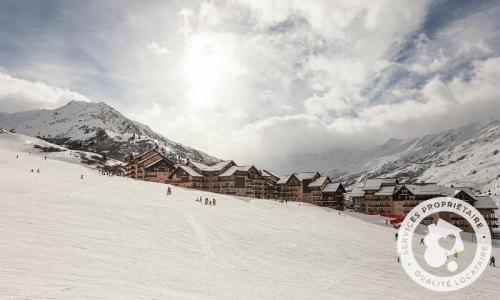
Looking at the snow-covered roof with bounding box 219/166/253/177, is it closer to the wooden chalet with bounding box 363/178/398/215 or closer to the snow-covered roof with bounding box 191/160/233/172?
the snow-covered roof with bounding box 191/160/233/172

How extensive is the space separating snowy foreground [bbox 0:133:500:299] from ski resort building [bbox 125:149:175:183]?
221 ft

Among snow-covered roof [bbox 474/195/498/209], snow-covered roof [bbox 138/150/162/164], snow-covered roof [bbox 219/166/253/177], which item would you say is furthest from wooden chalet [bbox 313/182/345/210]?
snow-covered roof [bbox 138/150/162/164]

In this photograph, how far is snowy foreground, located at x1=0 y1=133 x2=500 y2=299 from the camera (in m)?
16.6

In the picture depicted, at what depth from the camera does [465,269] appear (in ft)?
127

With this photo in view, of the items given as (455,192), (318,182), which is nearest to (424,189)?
(455,192)

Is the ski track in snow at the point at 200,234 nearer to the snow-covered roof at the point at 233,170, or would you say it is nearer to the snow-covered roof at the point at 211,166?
the snow-covered roof at the point at 233,170

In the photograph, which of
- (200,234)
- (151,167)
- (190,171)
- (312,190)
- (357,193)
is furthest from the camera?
(357,193)

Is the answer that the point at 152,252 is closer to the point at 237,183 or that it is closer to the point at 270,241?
the point at 270,241

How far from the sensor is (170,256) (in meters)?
23.7

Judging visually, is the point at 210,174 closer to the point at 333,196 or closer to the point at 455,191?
the point at 333,196

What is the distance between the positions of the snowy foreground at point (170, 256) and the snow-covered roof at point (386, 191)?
7278 cm

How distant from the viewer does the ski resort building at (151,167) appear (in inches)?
4441

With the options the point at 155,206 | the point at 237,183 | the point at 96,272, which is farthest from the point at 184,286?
the point at 237,183

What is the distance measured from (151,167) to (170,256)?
92.7 m
